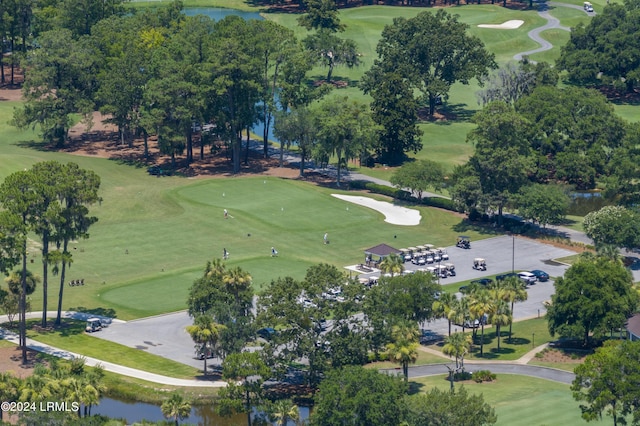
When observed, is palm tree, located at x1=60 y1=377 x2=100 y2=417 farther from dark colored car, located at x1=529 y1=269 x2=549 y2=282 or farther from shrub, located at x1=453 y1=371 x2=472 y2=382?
dark colored car, located at x1=529 y1=269 x2=549 y2=282

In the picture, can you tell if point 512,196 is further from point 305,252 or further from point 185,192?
point 185,192

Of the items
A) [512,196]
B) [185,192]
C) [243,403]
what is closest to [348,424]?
[243,403]

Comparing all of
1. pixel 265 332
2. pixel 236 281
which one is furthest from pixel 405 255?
pixel 236 281

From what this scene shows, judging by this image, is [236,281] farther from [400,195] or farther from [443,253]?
[400,195]

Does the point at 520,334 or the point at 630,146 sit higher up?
the point at 630,146

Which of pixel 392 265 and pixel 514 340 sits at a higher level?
pixel 392 265

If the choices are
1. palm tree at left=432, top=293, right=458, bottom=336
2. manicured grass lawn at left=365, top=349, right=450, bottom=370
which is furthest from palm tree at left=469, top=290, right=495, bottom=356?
manicured grass lawn at left=365, top=349, right=450, bottom=370
